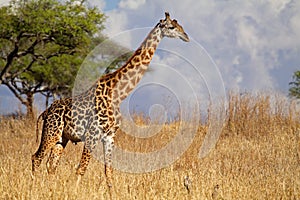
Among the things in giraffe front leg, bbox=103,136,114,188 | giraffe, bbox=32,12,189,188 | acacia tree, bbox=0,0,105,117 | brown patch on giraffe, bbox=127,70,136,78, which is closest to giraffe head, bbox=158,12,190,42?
giraffe, bbox=32,12,189,188

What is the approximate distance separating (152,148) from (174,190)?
14.9 feet

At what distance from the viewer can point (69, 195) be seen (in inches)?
205

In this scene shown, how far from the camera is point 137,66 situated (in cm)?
684

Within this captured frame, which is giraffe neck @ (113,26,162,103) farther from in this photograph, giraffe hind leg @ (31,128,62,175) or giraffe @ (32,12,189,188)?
giraffe hind leg @ (31,128,62,175)

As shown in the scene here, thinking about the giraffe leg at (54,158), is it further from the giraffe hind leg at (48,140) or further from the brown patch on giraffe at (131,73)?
the brown patch on giraffe at (131,73)

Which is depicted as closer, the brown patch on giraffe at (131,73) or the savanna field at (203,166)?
the savanna field at (203,166)

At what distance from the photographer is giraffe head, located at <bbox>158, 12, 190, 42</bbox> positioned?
6.62m

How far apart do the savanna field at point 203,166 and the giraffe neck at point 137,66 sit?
3.97ft

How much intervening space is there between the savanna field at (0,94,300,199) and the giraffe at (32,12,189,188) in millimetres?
330

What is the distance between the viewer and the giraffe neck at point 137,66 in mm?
6766

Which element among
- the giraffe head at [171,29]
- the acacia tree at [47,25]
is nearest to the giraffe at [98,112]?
the giraffe head at [171,29]

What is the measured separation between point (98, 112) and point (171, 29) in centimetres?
148

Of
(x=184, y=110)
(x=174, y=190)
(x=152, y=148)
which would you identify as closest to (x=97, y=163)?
(x=152, y=148)

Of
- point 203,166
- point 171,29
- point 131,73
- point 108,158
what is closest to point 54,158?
point 108,158
